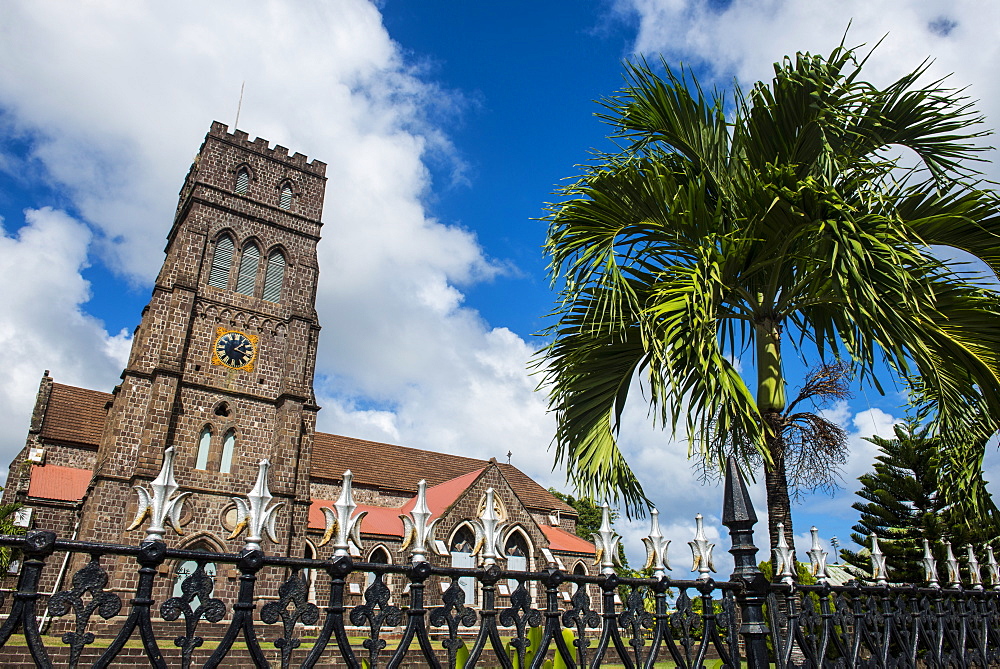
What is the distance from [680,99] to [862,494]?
16.1 metres

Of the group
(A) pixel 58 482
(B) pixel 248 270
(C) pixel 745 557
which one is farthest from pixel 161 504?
(A) pixel 58 482

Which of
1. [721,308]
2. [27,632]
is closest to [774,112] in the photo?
[721,308]

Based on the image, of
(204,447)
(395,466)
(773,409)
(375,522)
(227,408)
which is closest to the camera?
(773,409)

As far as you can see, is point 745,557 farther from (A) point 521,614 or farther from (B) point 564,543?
(B) point 564,543

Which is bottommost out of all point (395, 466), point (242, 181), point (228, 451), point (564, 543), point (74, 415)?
point (564, 543)

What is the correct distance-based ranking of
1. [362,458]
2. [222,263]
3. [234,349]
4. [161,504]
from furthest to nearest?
[362,458] < [222,263] < [234,349] < [161,504]

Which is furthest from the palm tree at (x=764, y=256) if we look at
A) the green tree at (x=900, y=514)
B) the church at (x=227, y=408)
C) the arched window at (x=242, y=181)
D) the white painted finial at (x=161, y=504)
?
the arched window at (x=242, y=181)

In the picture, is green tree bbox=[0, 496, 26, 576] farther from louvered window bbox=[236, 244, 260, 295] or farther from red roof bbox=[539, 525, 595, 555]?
red roof bbox=[539, 525, 595, 555]

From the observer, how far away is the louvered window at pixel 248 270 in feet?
76.1

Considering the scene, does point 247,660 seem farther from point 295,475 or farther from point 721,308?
point 721,308

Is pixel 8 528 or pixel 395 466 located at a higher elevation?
pixel 395 466

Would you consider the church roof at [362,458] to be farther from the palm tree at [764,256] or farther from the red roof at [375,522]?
the palm tree at [764,256]

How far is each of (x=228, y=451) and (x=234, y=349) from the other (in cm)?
366

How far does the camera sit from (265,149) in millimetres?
25859
